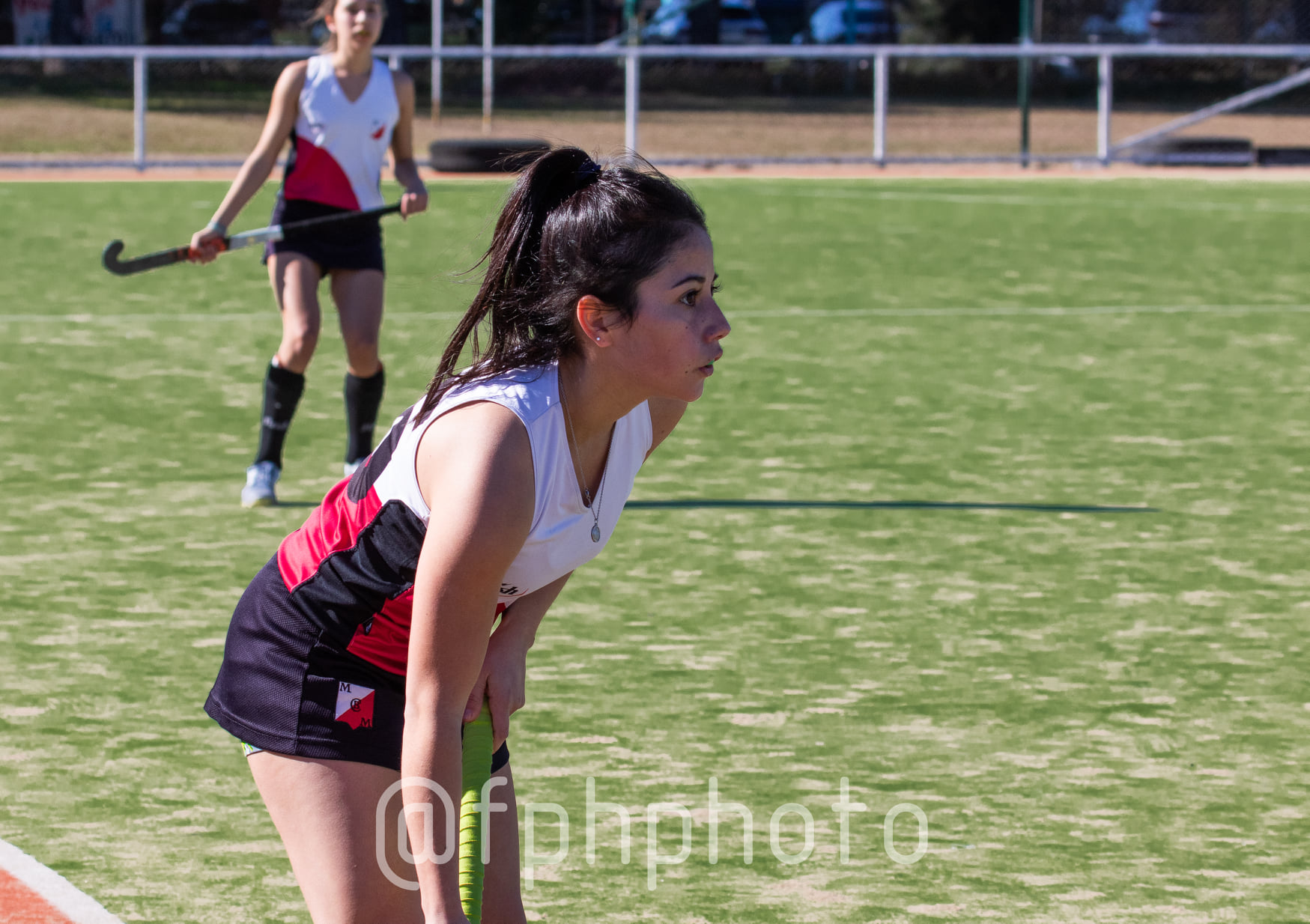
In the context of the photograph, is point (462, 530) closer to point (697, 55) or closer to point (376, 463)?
point (376, 463)

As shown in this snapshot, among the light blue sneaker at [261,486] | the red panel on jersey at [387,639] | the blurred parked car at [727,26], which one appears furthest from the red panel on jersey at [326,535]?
the blurred parked car at [727,26]

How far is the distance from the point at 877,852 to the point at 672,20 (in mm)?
36269

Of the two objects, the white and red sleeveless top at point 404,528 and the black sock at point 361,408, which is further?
the black sock at point 361,408

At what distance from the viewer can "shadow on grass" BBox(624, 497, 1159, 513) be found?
7.95m

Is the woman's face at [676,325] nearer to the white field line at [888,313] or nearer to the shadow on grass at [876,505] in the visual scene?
the shadow on grass at [876,505]

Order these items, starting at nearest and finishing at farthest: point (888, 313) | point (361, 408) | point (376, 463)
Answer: point (376, 463) → point (361, 408) → point (888, 313)

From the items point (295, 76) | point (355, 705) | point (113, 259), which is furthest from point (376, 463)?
point (113, 259)

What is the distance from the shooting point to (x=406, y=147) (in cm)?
855

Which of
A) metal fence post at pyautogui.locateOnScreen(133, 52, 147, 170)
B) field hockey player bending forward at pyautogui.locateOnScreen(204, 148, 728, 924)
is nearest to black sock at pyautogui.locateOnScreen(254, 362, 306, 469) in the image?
field hockey player bending forward at pyautogui.locateOnScreen(204, 148, 728, 924)

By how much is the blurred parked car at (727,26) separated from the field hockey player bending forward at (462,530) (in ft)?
116

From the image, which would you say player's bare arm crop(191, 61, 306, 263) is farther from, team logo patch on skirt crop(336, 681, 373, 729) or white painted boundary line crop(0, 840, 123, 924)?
team logo patch on skirt crop(336, 681, 373, 729)

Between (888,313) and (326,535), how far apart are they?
35.5 feet

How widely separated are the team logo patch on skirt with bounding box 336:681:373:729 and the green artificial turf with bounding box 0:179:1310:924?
0.80 metres

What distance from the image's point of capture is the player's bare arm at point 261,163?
26.4 feet
